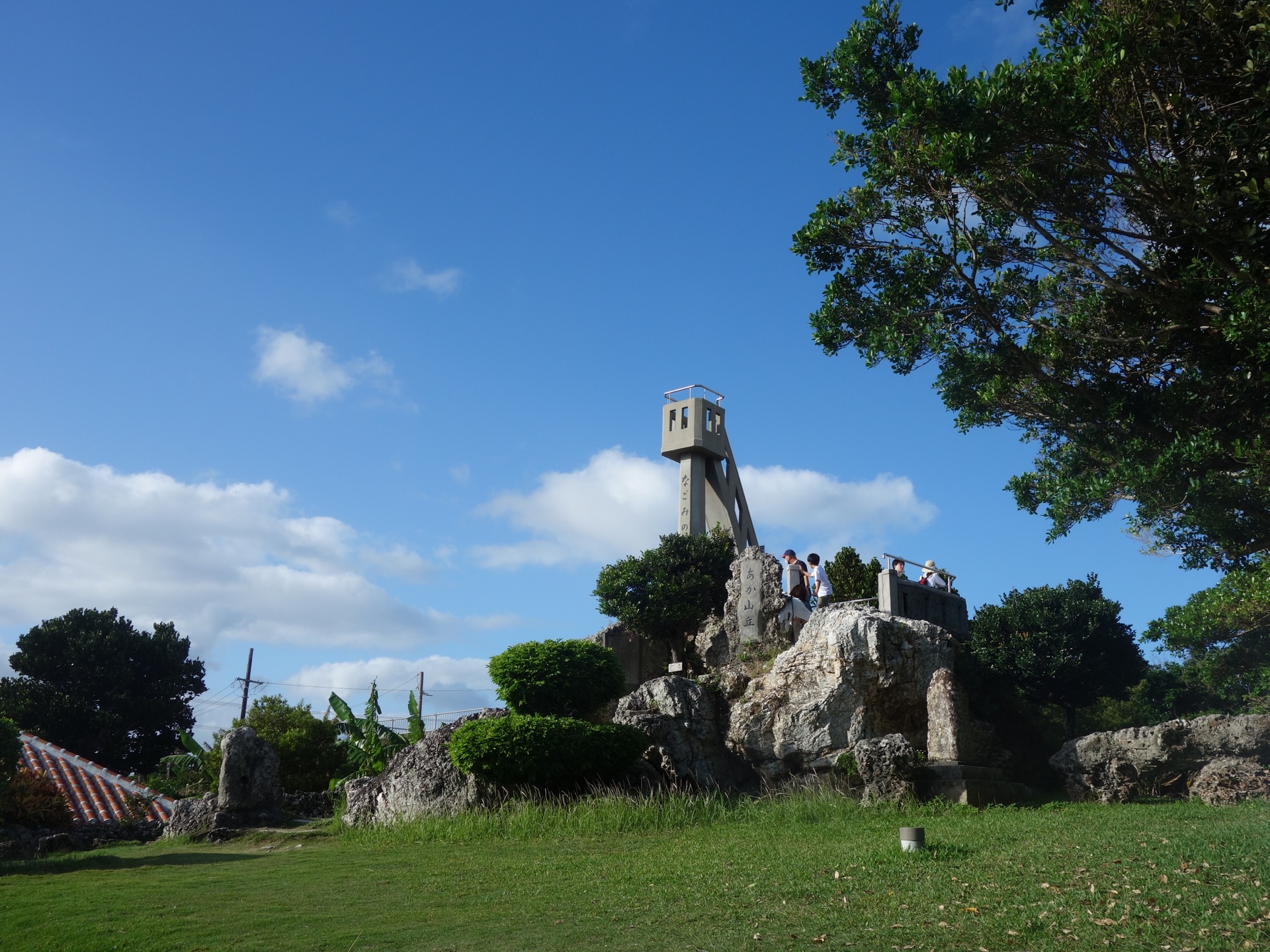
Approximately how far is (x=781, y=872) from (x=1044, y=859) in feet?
8.54

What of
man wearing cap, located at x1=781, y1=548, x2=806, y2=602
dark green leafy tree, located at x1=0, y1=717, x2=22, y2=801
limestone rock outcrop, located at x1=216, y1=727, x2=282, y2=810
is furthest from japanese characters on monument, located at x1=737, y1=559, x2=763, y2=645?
dark green leafy tree, located at x1=0, y1=717, x2=22, y2=801

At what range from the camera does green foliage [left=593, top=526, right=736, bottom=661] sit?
85.9 feet

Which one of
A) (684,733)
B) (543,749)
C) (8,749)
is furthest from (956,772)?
(8,749)

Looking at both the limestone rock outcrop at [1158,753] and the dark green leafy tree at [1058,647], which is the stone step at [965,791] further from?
the dark green leafy tree at [1058,647]

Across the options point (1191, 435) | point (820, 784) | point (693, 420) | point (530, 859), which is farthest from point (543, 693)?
point (693, 420)

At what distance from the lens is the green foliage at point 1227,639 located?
53.2 ft

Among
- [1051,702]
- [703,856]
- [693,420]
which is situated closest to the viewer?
[703,856]

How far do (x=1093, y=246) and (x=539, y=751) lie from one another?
11.2 metres

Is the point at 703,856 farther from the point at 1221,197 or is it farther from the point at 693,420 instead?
the point at 693,420

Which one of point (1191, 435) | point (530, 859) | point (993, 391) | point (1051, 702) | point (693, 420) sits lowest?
point (530, 859)

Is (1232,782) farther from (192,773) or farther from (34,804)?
(192,773)

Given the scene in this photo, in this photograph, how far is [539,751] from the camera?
50.6 ft

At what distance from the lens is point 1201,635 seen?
2050 cm

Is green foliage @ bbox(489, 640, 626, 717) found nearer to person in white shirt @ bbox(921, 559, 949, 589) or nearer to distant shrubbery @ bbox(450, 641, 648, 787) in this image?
distant shrubbery @ bbox(450, 641, 648, 787)
